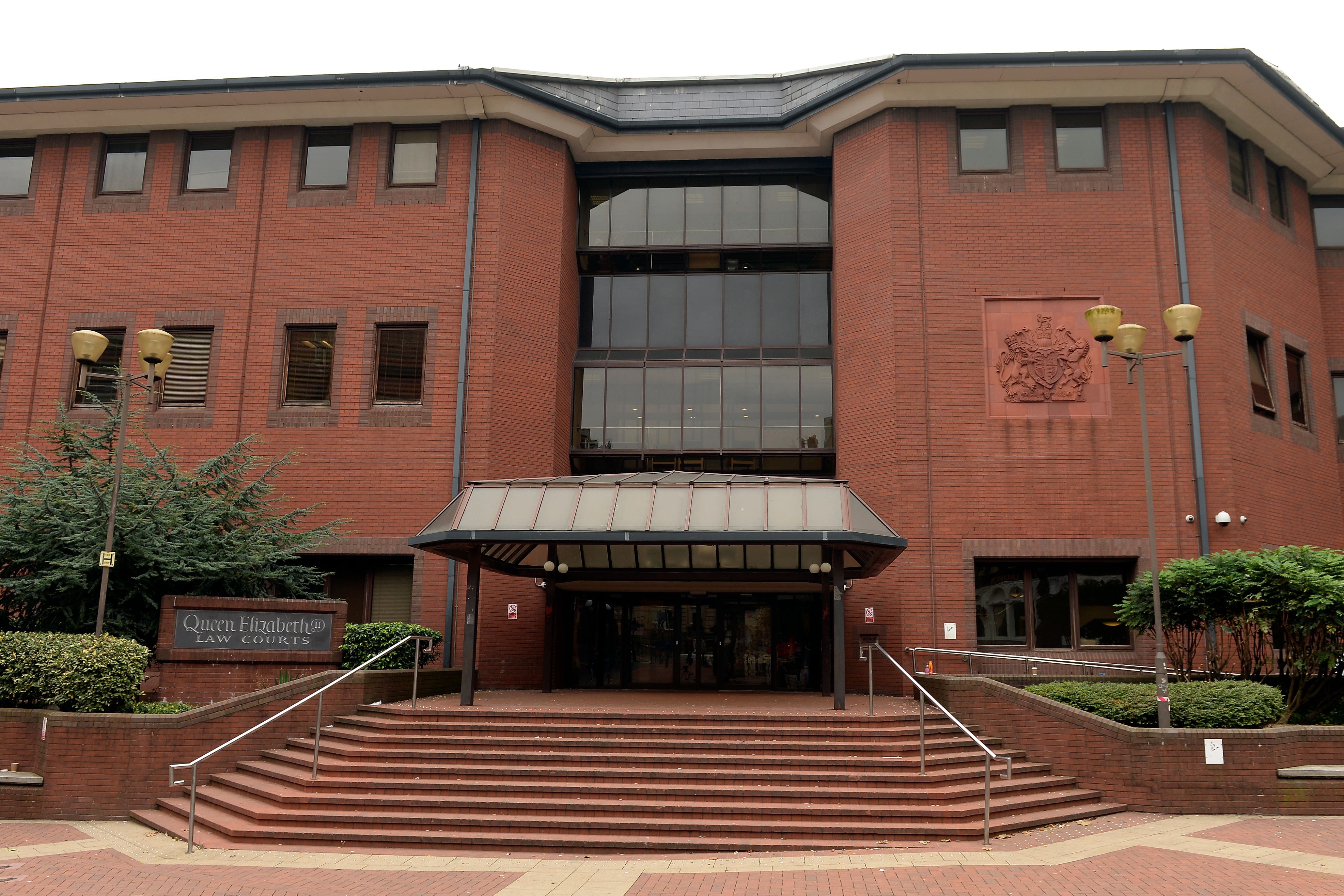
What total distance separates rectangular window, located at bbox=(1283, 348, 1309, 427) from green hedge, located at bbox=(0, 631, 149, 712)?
2202 centimetres

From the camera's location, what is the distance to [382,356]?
68.4ft

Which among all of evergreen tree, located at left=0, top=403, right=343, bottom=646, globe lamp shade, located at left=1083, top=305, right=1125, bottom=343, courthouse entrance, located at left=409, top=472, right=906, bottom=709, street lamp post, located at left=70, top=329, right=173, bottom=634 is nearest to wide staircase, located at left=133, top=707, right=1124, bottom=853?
courthouse entrance, located at left=409, top=472, right=906, bottom=709

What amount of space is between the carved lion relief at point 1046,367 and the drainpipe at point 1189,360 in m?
1.85

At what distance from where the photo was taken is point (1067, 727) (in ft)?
43.0

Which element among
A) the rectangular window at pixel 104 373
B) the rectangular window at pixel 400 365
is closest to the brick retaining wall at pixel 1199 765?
the rectangular window at pixel 400 365

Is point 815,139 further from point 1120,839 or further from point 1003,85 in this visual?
point 1120,839

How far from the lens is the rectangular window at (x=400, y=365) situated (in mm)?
20516

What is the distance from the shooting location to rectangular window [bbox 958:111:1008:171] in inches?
819

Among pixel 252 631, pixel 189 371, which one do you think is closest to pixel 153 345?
pixel 252 631

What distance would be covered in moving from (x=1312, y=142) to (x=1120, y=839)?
58.9 ft

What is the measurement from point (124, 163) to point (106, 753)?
14464 mm

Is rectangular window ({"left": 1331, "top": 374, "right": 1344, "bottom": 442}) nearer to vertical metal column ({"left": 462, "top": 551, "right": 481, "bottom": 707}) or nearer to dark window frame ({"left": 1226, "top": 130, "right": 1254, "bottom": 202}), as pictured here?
dark window frame ({"left": 1226, "top": 130, "right": 1254, "bottom": 202})

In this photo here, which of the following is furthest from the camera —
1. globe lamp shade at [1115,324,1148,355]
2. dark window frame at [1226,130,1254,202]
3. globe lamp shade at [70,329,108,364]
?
dark window frame at [1226,130,1254,202]

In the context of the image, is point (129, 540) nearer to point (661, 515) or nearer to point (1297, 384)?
point (661, 515)
